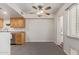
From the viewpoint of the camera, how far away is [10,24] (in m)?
10.9

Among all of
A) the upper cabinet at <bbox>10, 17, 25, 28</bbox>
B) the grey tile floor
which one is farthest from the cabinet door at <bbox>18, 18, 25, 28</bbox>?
the grey tile floor

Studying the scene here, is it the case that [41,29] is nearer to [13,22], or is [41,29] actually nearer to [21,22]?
[21,22]

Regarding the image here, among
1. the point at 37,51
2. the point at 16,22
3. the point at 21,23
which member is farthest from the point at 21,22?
the point at 37,51

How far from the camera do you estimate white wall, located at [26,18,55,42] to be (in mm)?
11453

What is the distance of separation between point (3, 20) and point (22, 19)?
1.51m

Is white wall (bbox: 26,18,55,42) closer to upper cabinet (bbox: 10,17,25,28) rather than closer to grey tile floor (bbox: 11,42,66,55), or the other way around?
upper cabinet (bbox: 10,17,25,28)

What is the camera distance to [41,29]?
38.0ft

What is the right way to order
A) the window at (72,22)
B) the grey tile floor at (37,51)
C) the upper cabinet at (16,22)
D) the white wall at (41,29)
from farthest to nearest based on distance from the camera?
the white wall at (41,29) < the upper cabinet at (16,22) < the grey tile floor at (37,51) < the window at (72,22)

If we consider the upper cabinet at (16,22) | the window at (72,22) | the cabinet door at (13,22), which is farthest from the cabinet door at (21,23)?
the window at (72,22)

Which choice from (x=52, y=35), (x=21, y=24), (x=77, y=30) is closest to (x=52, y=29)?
(x=52, y=35)

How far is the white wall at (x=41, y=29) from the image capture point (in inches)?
451

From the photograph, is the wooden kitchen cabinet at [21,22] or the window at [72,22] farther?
the wooden kitchen cabinet at [21,22]

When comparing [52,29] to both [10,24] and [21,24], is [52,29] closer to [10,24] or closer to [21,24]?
[21,24]

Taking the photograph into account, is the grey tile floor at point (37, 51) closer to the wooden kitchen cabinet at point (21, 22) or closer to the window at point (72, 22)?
the window at point (72, 22)
